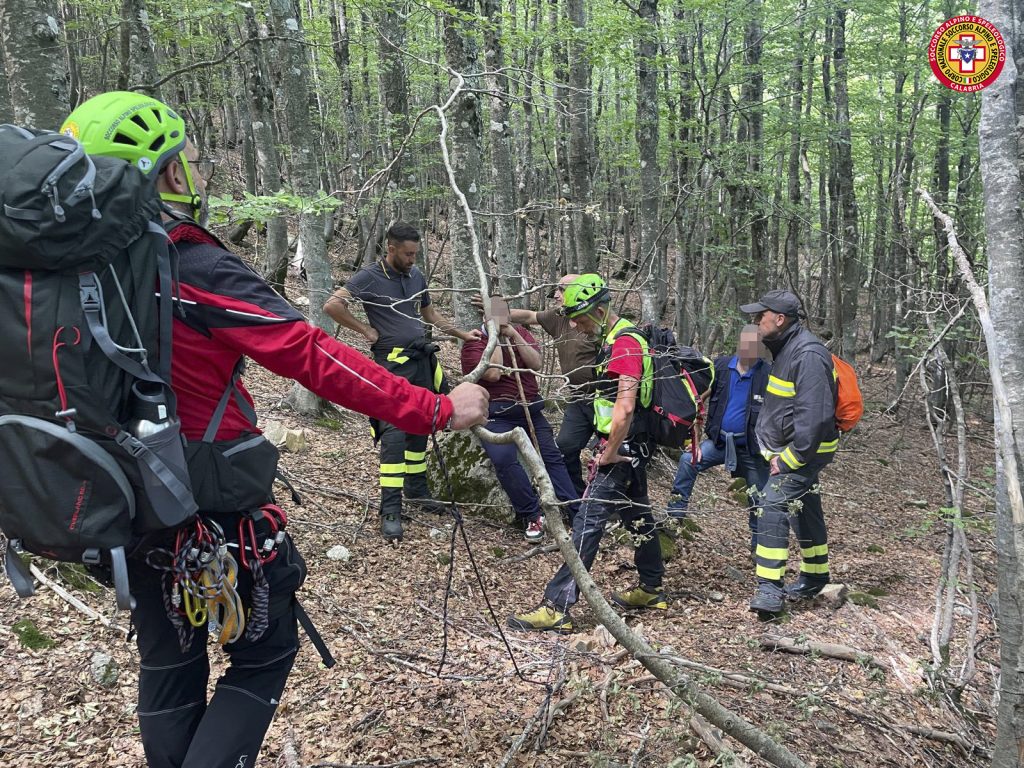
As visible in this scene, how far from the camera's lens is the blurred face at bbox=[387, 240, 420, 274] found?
235 inches

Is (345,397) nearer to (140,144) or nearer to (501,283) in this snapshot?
(140,144)

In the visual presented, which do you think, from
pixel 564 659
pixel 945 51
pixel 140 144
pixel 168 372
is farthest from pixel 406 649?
pixel 945 51

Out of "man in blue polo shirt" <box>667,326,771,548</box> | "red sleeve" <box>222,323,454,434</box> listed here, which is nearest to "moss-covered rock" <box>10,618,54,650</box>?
"red sleeve" <box>222,323,454,434</box>

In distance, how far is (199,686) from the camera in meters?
2.30

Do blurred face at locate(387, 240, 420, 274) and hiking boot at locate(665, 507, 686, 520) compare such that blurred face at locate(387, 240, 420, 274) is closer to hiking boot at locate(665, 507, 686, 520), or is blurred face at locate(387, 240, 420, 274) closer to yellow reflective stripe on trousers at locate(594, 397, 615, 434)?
yellow reflective stripe on trousers at locate(594, 397, 615, 434)

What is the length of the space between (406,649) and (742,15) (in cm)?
1244

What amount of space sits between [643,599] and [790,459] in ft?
5.42

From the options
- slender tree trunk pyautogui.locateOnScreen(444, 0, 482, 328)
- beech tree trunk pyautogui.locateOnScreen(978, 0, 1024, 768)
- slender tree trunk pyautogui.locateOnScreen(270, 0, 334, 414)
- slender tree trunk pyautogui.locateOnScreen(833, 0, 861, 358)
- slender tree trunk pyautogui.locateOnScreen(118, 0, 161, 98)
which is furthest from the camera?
slender tree trunk pyautogui.locateOnScreen(833, 0, 861, 358)

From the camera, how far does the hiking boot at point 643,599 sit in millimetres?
5551

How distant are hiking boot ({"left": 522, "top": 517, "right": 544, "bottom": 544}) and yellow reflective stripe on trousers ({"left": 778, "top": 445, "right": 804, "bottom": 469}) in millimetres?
2303

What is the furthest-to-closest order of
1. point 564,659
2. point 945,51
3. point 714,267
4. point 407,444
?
1. point 714,267
2. point 407,444
3. point 945,51
4. point 564,659

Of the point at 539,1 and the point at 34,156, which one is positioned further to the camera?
the point at 539,1

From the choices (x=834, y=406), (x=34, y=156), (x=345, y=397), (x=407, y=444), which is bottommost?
(x=407, y=444)

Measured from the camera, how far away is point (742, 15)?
477 inches
